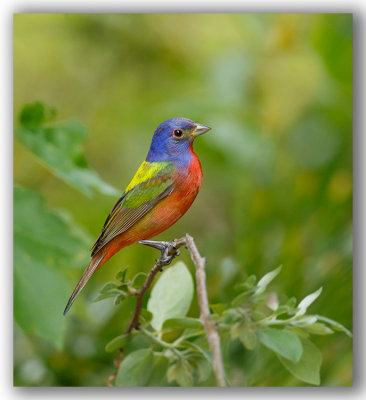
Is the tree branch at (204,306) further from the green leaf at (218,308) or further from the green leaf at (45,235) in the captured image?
the green leaf at (45,235)

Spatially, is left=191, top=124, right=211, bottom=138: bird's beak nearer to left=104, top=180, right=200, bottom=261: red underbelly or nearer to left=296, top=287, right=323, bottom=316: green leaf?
left=104, top=180, right=200, bottom=261: red underbelly

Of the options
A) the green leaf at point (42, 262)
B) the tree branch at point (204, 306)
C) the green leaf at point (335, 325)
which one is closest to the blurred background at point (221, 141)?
the green leaf at point (335, 325)

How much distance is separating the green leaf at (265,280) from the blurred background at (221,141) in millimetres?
26

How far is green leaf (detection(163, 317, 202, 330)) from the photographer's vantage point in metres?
1.74

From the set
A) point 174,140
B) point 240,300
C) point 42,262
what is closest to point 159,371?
point 240,300

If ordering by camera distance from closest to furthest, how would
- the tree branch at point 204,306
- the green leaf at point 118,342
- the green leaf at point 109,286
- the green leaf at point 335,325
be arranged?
1. the tree branch at point 204,306
2. the green leaf at point 109,286
3. the green leaf at point 118,342
4. the green leaf at point 335,325

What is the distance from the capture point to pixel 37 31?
6.75ft

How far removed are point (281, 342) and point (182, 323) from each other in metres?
0.28

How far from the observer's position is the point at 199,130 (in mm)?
1967

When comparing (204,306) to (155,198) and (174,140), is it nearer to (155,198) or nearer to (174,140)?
(155,198)

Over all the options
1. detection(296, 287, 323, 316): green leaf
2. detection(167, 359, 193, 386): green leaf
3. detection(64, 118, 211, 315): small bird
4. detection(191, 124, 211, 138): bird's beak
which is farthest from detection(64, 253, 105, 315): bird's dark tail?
detection(296, 287, 323, 316): green leaf

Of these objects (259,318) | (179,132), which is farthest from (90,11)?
(259,318)

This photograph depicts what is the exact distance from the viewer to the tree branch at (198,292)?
56.0 inches

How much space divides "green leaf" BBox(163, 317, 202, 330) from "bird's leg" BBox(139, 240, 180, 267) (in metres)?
0.16
